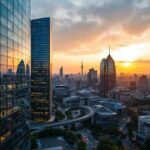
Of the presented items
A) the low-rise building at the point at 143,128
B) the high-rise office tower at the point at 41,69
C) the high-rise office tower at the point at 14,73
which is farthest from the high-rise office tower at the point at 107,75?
the high-rise office tower at the point at 14,73

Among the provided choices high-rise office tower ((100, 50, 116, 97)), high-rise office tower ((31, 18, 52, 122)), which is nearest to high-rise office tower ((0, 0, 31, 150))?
high-rise office tower ((31, 18, 52, 122))

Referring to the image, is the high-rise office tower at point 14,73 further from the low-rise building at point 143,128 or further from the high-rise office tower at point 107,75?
the high-rise office tower at point 107,75

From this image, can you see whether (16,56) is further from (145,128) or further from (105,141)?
(145,128)

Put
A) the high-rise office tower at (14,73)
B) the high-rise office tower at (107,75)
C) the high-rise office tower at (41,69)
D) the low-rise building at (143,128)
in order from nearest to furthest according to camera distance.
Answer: the high-rise office tower at (14,73), the low-rise building at (143,128), the high-rise office tower at (41,69), the high-rise office tower at (107,75)

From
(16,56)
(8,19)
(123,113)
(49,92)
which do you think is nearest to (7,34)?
(8,19)

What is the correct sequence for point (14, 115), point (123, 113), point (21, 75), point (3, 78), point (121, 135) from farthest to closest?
1. point (123, 113)
2. point (121, 135)
3. point (21, 75)
4. point (14, 115)
5. point (3, 78)

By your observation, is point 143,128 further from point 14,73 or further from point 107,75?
point 107,75

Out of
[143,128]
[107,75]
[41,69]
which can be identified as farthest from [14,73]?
[107,75]

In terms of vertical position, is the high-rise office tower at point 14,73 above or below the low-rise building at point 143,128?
above
